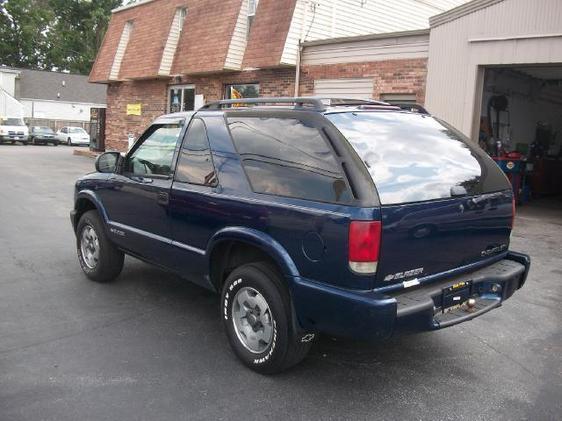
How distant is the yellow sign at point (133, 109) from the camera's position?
2234cm

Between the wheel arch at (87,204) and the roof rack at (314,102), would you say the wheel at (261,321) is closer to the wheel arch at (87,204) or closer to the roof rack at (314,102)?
the roof rack at (314,102)

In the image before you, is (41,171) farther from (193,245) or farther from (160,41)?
(193,245)

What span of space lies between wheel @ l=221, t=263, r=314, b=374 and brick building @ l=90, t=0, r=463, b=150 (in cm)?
965

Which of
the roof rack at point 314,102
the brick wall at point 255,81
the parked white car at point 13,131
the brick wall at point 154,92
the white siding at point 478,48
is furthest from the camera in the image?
the parked white car at point 13,131

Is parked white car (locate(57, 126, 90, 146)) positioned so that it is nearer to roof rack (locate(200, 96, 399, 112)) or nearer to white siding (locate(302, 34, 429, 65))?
white siding (locate(302, 34, 429, 65))

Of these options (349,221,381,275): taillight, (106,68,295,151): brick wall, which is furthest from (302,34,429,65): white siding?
(349,221,381,275): taillight

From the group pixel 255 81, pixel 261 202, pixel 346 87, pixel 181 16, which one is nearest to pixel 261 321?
pixel 261 202

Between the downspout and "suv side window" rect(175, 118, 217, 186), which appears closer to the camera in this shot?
"suv side window" rect(175, 118, 217, 186)

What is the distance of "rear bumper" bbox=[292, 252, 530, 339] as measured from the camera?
3252 millimetres

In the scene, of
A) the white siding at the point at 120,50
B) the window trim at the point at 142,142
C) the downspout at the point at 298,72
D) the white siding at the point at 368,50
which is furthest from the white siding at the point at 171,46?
the window trim at the point at 142,142

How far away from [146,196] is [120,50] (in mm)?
20292

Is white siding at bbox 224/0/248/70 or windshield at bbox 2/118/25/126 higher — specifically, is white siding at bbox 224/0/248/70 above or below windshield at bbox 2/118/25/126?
above

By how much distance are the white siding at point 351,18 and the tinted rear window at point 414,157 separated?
37.9 ft

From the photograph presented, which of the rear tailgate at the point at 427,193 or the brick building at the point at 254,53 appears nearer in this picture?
the rear tailgate at the point at 427,193
